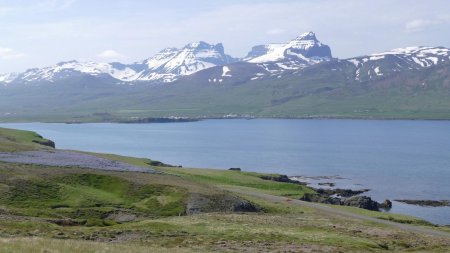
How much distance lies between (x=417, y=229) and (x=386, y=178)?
77.2 m

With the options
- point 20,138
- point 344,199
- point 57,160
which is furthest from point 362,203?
point 20,138

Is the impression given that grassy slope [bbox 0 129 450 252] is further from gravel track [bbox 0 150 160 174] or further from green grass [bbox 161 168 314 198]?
green grass [bbox 161 168 314 198]

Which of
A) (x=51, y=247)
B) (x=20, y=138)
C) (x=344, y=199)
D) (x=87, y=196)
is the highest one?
(x=20, y=138)

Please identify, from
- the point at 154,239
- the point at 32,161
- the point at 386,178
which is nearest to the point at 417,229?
the point at 154,239

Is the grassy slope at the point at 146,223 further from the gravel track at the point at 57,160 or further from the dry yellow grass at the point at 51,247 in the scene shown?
the gravel track at the point at 57,160

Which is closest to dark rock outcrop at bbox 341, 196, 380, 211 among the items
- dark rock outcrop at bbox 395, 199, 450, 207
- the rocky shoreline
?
the rocky shoreline

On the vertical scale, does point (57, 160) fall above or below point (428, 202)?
above

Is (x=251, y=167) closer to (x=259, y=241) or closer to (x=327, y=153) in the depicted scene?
(x=327, y=153)

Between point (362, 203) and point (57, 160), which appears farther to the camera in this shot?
point (362, 203)

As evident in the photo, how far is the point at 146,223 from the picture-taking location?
160ft

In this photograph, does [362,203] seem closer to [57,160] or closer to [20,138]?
[57,160]

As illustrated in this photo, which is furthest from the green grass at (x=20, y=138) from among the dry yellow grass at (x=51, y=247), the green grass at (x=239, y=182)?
the dry yellow grass at (x=51, y=247)

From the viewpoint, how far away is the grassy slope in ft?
127

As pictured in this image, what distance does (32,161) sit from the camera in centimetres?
6994
